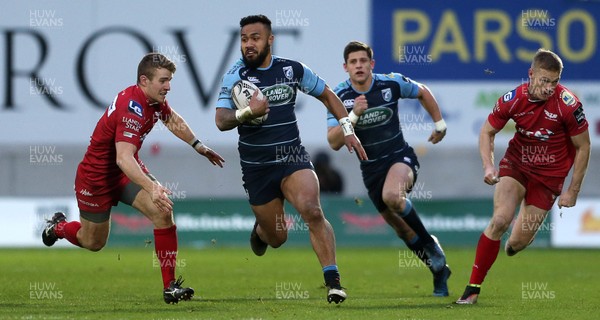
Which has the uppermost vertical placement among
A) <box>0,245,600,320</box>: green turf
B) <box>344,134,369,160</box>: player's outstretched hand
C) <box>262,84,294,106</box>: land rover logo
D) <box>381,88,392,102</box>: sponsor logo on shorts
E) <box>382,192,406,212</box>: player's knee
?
<box>262,84,294,106</box>: land rover logo

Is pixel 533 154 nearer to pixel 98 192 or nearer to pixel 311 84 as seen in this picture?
pixel 311 84

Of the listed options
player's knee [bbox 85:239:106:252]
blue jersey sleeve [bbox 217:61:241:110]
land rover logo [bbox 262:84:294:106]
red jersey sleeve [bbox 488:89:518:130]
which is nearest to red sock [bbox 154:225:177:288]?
player's knee [bbox 85:239:106:252]

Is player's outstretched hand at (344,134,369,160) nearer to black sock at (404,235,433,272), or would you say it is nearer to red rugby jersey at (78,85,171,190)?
red rugby jersey at (78,85,171,190)

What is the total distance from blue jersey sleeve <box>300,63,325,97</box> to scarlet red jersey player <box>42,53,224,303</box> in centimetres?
123

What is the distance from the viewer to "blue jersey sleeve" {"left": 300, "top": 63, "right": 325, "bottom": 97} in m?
10.9

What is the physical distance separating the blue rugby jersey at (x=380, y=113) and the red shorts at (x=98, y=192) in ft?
9.33

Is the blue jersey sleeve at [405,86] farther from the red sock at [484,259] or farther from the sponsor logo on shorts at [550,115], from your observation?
the red sock at [484,259]

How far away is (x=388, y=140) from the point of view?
42.7 feet

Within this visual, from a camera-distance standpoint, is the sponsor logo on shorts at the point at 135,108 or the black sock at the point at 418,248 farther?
the black sock at the point at 418,248

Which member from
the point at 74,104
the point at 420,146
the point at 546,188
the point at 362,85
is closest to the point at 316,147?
the point at 420,146

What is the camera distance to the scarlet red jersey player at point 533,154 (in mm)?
10852

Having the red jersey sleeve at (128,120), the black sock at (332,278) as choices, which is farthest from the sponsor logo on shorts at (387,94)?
the red jersey sleeve at (128,120)

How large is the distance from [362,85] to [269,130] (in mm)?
2282

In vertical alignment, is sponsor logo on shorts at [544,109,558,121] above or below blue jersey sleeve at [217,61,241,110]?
below
